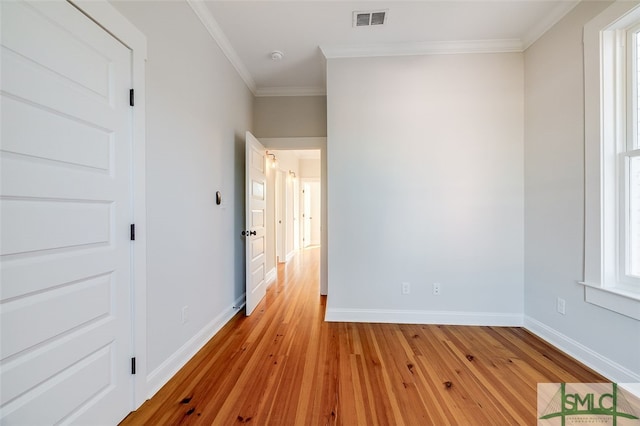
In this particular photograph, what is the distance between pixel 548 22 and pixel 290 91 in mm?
2682

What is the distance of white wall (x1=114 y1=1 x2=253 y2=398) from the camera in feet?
4.88

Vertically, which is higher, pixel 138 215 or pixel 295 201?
pixel 295 201

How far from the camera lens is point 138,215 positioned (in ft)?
4.45

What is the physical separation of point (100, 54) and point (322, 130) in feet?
8.13

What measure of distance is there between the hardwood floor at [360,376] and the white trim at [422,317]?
7cm

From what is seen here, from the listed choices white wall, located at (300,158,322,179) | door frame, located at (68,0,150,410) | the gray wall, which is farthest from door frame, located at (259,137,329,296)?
white wall, located at (300,158,322,179)

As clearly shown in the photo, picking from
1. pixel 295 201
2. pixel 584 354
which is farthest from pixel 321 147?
pixel 295 201

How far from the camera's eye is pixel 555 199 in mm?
2023

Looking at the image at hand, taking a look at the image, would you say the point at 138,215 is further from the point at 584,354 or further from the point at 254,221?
the point at 584,354

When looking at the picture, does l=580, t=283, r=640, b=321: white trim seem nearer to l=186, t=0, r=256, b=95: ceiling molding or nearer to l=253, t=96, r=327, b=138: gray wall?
l=253, t=96, r=327, b=138: gray wall

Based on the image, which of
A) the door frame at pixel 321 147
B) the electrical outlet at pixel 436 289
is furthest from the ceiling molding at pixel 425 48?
the electrical outlet at pixel 436 289

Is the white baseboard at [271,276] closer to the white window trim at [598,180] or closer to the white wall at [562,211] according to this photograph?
the white wall at [562,211]

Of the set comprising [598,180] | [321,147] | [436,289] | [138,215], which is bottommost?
[436,289]

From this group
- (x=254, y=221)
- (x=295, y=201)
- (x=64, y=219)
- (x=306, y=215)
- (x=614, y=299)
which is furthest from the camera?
(x=306, y=215)
